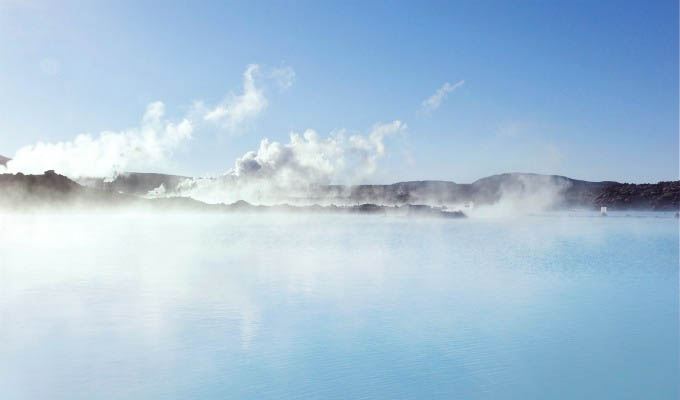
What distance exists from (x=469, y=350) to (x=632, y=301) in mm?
6981

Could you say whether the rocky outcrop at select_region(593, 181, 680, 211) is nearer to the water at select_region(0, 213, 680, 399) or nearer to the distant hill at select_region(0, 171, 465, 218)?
the distant hill at select_region(0, 171, 465, 218)

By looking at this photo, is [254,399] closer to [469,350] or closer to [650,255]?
[469,350]

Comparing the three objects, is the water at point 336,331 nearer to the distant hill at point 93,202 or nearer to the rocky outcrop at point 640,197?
the distant hill at point 93,202

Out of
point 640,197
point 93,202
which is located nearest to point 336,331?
point 93,202

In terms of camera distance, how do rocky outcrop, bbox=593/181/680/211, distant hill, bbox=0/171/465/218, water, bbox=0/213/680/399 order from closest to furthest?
1. water, bbox=0/213/680/399
2. distant hill, bbox=0/171/465/218
3. rocky outcrop, bbox=593/181/680/211

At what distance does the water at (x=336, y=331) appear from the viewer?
7604 millimetres

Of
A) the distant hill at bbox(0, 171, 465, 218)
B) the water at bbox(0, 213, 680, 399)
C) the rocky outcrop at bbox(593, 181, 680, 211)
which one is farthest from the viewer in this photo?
the rocky outcrop at bbox(593, 181, 680, 211)

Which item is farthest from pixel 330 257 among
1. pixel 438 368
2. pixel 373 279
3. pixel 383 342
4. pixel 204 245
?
pixel 438 368

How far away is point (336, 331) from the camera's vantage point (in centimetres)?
1027

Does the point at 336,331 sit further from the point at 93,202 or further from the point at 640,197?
the point at 640,197

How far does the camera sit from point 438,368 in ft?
26.8

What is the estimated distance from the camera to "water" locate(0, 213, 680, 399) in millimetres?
7604

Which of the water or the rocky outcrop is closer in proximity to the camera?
the water

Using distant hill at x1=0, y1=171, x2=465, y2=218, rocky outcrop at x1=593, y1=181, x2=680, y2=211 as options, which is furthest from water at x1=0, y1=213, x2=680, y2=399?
rocky outcrop at x1=593, y1=181, x2=680, y2=211
